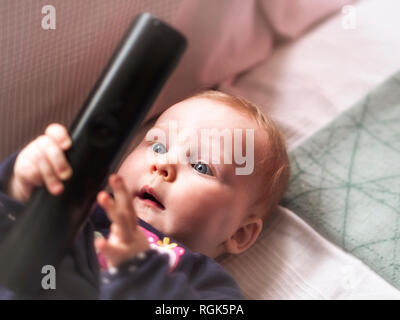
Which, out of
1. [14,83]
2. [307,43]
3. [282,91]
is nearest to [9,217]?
[14,83]

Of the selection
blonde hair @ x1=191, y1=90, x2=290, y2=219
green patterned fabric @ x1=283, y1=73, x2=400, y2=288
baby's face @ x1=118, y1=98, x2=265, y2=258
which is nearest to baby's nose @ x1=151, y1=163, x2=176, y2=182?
baby's face @ x1=118, y1=98, x2=265, y2=258

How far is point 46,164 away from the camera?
0.56m

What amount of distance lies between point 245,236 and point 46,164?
39 centimetres

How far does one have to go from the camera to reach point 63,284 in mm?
631

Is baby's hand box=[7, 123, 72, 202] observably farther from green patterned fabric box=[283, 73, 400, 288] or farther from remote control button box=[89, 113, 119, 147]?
green patterned fabric box=[283, 73, 400, 288]

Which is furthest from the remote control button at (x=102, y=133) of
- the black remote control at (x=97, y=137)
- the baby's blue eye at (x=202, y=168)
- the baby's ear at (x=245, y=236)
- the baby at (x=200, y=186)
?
the baby's ear at (x=245, y=236)

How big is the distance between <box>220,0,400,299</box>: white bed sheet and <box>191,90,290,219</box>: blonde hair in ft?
0.20

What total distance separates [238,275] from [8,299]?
0.38 metres

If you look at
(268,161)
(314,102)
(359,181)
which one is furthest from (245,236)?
(314,102)

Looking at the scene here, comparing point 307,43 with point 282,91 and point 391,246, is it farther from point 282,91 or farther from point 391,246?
point 391,246

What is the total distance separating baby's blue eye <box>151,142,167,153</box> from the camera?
2.54 feet

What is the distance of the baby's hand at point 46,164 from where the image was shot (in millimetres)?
545
